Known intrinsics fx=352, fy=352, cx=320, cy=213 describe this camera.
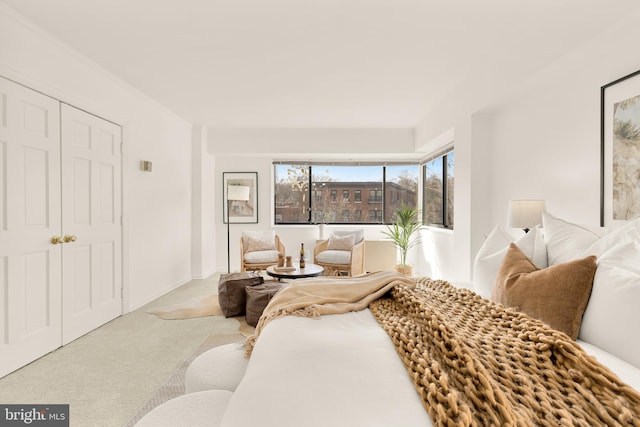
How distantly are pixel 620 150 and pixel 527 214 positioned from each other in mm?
710

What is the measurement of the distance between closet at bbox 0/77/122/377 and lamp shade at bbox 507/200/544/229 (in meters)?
3.69

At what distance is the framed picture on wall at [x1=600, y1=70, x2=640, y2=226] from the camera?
2070 mm

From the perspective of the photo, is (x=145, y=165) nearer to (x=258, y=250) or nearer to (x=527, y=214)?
(x=258, y=250)

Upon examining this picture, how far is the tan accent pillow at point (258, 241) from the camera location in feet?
18.8

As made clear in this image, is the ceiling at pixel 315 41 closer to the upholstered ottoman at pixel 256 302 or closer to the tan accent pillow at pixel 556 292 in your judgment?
the tan accent pillow at pixel 556 292

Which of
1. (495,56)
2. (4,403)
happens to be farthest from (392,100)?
(4,403)

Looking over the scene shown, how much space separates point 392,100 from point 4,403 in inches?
176

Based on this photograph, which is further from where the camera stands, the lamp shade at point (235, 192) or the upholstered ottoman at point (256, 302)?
the lamp shade at point (235, 192)

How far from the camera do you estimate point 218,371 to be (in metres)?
1.64

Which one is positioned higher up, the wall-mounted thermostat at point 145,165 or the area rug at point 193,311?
the wall-mounted thermostat at point 145,165

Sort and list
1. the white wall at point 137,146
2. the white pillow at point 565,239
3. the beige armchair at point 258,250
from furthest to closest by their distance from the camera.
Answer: the beige armchair at point 258,250, the white wall at point 137,146, the white pillow at point 565,239

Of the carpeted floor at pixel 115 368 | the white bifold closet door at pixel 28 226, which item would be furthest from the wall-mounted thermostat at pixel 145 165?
the carpeted floor at pixel 115 368

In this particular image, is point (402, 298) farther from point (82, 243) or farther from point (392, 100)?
point (392, 100)

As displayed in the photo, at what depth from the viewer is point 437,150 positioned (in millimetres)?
5715
